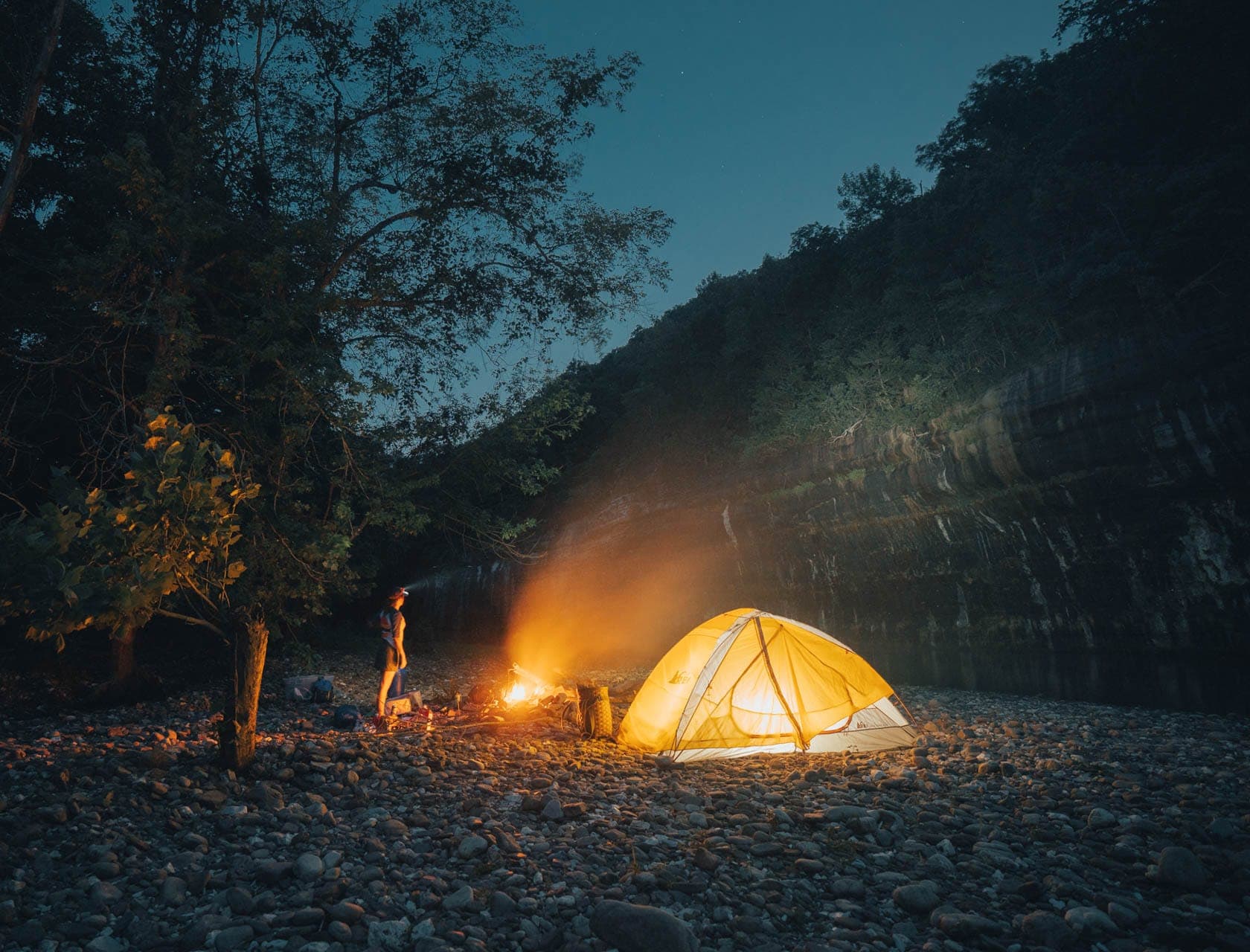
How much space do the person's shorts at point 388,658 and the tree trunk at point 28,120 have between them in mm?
7856

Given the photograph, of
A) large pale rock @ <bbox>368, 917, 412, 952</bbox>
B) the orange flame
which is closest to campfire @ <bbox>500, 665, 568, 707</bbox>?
the orange flame

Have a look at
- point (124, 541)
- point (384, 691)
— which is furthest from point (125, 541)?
point (384, 691)

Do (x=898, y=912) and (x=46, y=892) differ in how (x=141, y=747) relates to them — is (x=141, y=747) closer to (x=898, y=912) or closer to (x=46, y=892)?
(x=46, y=892)

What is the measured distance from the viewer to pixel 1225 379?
32.8 feet

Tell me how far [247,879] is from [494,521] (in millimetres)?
10058

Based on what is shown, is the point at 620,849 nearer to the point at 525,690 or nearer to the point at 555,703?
the point at 555,703

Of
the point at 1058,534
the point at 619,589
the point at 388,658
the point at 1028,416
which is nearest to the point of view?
the point at 388,658

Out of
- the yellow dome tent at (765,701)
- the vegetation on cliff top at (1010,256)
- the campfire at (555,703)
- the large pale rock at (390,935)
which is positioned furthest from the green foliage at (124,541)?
the vegetation on cliff top at (1010,256)

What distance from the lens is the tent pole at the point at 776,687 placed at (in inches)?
330

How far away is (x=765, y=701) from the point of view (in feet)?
28.5

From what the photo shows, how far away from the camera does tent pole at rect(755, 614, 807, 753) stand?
838 centimetres

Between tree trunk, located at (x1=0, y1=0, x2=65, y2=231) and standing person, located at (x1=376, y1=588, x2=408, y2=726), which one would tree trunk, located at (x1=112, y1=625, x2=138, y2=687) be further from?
tree trunk, located at (x1=0, y1=0, x2=65, y2=231)

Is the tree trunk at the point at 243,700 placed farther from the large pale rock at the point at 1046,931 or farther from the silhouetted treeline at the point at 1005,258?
the silhouetted treeline at the point at 1005,258

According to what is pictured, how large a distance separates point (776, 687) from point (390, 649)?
6411 mm
